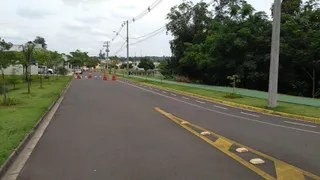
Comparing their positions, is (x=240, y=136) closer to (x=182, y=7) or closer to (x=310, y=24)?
(x=310, y=24)

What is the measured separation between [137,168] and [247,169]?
204cm

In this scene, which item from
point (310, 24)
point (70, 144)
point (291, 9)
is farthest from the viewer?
point (291, 9)

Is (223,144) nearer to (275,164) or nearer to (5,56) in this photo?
(275,164)

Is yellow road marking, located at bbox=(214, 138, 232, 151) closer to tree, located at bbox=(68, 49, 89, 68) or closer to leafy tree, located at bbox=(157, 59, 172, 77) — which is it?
leafy tree, located at bbox=(157, 59, 172, 77)

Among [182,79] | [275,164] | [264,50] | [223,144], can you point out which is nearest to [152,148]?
[223,144]

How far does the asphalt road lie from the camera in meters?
6.07

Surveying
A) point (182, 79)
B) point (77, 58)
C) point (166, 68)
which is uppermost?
point (77, 58)

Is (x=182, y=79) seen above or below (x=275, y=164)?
above

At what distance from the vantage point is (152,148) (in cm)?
787

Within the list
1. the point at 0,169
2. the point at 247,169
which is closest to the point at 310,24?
the point at 247,169

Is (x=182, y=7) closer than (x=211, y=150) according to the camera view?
No

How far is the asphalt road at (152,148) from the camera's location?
607cm

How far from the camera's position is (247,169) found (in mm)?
6254

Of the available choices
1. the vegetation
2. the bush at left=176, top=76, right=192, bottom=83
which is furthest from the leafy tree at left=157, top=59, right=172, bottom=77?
the vegetation
